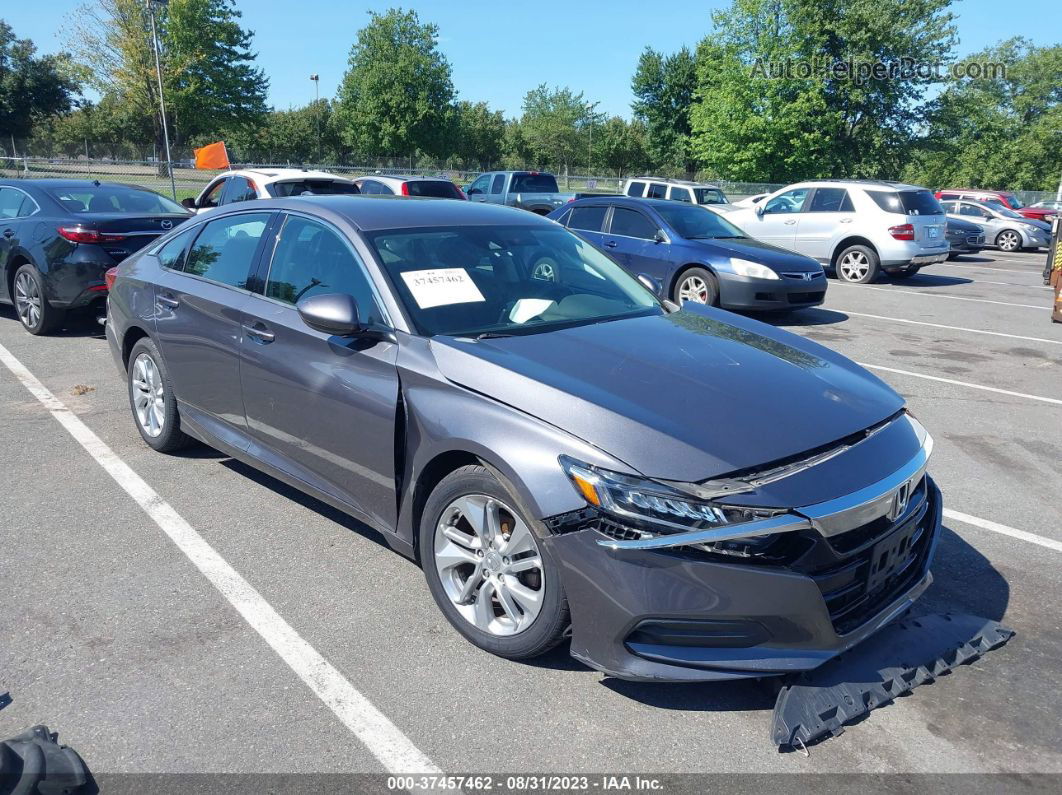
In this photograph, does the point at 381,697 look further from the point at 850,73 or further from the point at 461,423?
the point at 850,73

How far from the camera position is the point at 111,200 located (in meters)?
9.02

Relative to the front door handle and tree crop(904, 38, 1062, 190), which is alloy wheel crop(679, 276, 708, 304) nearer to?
the front door handle

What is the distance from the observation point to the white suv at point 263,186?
38.7 ft

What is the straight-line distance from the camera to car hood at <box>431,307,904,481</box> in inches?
107

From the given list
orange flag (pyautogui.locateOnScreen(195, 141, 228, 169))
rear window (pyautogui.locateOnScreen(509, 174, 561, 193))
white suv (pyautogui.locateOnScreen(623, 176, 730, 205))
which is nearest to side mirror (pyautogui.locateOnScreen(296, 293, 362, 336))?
orange flag (pyautogui.locateOnScreen(195, 141, 228, 169))

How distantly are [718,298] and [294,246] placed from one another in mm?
7039

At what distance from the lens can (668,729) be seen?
2.75 metres

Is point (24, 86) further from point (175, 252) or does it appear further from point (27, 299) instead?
point (175, 252)

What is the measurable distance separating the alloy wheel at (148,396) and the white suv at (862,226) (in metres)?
11.5

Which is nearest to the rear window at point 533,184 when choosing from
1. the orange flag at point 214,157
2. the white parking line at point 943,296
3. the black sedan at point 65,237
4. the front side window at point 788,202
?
the orange flag at point 214,157

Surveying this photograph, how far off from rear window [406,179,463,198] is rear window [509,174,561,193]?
466 centimetres

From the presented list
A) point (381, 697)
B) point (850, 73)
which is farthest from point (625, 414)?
point (850, 73)

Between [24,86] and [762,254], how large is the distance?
62875mm

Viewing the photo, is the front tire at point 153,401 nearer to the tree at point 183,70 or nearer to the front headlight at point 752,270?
the front headlight at point 752,270
